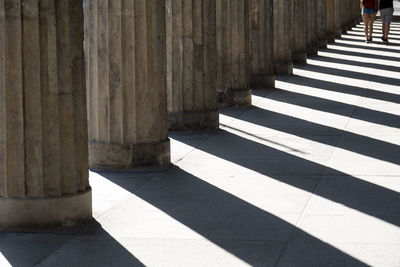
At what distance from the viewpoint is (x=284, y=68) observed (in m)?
21.0

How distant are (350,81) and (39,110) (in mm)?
12483

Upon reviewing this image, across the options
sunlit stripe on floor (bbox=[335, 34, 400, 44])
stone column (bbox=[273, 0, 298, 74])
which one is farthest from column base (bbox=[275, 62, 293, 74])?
sunlit stripe on floor (bbox=[335, 34, 400, 44])

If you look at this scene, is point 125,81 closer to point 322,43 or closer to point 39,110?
point 39,110

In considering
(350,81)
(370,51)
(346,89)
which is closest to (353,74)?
(350,81)

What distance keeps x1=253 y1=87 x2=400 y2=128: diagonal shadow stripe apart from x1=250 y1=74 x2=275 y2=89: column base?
17 cm

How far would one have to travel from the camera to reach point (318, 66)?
22.8 m

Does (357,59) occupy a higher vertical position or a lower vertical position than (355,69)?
higher

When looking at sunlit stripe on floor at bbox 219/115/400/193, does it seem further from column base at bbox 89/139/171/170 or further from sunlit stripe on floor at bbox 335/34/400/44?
sunlit stripe on floor at bbox 335/34/400/44

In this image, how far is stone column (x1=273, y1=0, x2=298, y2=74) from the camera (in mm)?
20547

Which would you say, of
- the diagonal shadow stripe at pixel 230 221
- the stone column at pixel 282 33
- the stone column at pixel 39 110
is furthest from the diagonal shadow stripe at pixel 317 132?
the stone column at pixel 282 33

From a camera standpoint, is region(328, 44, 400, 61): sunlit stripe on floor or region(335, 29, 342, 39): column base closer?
region(328, 44, 400, 61): sunlit stripe on floor

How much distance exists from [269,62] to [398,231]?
1096 centimetres

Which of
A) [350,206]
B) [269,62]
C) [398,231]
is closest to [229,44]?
[269,62]

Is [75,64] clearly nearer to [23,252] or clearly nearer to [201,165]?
[23,252]
